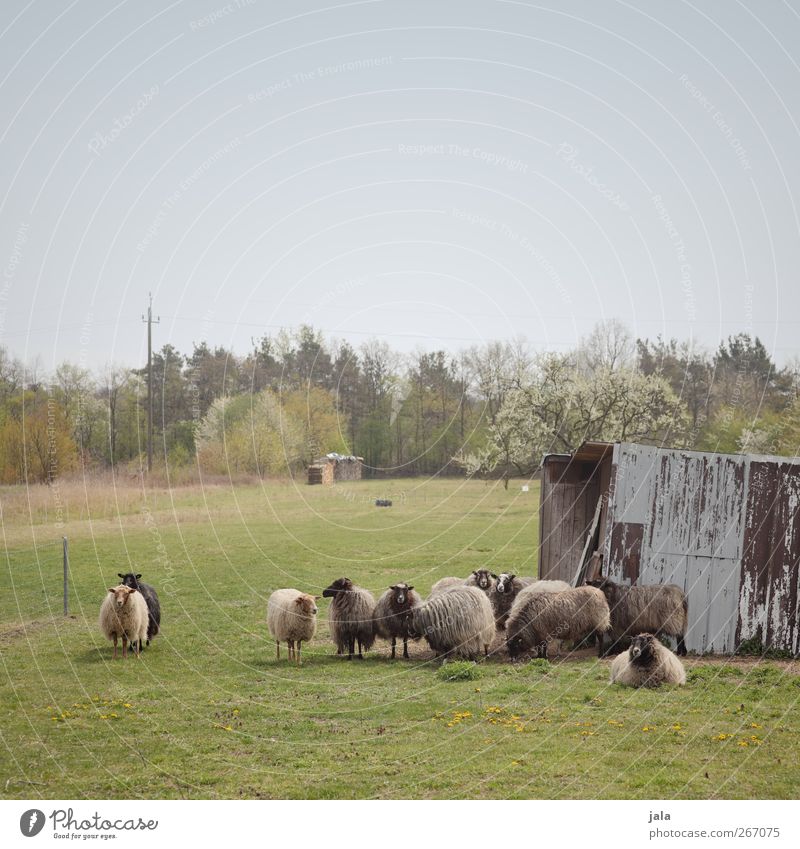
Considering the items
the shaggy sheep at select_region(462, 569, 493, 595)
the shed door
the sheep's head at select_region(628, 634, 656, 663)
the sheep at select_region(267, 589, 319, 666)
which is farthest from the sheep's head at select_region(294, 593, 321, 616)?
the shed door

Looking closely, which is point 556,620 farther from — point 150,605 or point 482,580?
point 150,605

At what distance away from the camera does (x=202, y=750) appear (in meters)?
11.1

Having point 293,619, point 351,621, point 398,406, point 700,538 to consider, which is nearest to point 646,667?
point 700,538

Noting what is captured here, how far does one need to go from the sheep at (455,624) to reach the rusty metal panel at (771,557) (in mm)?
5185

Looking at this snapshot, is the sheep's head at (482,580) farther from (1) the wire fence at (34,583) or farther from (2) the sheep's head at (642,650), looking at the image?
(1) the wire fence at (34,583)

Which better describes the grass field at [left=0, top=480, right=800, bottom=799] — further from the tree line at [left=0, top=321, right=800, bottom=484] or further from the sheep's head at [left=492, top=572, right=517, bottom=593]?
the tree line at [left=0, top=321, right=800, bottom=484]

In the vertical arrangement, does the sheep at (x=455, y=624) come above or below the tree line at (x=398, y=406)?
below

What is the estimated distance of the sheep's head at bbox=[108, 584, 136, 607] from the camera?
1675 cm

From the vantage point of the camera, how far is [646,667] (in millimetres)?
14086

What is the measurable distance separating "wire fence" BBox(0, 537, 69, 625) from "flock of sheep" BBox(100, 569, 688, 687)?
577cm

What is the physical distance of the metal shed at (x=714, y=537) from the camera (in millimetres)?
17422

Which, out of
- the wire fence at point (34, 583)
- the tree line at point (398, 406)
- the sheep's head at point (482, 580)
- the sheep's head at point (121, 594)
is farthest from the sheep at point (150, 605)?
Result: the tree line at point (398, 406)

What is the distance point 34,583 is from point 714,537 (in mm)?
19969

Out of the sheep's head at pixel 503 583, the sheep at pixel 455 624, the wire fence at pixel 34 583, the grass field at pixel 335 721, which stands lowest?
the wire fence at pixel 34 583
